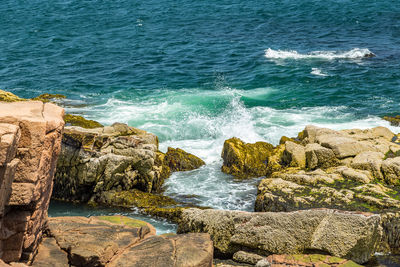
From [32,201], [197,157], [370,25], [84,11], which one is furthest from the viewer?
[84,11]

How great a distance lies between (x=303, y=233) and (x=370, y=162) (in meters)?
8.34

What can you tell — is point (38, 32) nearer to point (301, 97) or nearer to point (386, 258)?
point (301, 97)

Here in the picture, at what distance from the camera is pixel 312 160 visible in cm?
2359

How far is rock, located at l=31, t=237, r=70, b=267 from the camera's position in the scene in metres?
12.1

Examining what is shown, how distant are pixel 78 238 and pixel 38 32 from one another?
2066 inches

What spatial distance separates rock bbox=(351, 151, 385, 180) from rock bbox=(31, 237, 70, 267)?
14422 millimetres

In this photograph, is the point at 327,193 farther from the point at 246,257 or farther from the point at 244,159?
the point at 244,159

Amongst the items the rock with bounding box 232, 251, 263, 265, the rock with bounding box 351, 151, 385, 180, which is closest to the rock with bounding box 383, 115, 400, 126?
the rock with bounding box 351, 151, 385, 180

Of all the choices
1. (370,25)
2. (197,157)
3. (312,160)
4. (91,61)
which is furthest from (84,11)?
(312,160)

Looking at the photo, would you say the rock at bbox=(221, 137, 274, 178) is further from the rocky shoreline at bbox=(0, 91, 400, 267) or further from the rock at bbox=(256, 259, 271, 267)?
the rock at bbox=(256, 259, 271, 267)

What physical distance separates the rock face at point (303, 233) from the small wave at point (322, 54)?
113 feet

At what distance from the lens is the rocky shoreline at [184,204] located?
1155 centimetres

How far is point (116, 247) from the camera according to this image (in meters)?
12.8

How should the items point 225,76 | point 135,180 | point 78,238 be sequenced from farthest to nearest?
point 225,76
point 135,180
point 78,238
